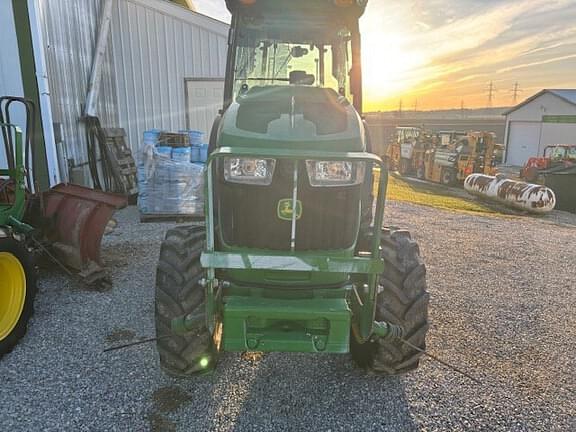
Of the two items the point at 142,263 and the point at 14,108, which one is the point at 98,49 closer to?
Answer: the point at 14,108

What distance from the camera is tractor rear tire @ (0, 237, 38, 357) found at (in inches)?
133

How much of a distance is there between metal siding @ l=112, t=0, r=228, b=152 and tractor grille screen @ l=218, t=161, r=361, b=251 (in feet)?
26.1

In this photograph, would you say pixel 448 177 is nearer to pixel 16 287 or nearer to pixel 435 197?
pixel 435 197

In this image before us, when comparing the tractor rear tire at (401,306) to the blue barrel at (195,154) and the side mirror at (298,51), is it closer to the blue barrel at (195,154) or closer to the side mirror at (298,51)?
the side mirror at (298,51)

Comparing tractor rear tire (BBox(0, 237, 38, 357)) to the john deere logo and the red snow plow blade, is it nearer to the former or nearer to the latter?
the red snow plow blade

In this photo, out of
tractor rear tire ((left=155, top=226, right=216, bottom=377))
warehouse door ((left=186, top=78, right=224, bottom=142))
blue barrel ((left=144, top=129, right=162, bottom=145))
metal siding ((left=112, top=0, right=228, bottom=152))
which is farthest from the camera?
warehouse door ((left=186, top=78, right=224, bottom=142))

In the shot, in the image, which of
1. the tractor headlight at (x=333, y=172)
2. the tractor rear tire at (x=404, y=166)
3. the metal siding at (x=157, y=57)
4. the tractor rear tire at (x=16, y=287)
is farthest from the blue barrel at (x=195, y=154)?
the tractor rear tire at (x=404, y=166)

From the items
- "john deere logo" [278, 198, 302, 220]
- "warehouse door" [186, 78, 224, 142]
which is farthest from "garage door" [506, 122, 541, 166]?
"john deere logo" [278, 198, 302, 220]

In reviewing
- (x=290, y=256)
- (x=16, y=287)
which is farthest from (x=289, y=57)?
(x=16, y=287)

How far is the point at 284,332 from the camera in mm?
2412

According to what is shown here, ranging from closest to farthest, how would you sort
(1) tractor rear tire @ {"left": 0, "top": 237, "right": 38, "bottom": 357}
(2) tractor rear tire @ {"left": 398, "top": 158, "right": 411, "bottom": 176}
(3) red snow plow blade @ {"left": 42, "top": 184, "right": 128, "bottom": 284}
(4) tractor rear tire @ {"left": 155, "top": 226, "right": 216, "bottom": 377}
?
(4) tractor rear tire @ {"left": 155, "top": 226, "right": 216, "bottom": 377} → (1) tractor rear tire @ {"left": 0, "top": 237, "right": 38, "bottom": 357} → (3) red snow plow blade @ {"left": 42, "top": 184, "right": 128, "bottom": 284} → (2) tractor rear tire @ {"left": 398, "top": 158, "right": 411, "bottom": 176}

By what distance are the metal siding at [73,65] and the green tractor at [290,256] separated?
546 centimetres

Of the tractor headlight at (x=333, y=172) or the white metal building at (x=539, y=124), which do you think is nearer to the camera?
the tractor headlight at (x=333, y=172)

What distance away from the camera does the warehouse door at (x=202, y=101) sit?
9781mm
